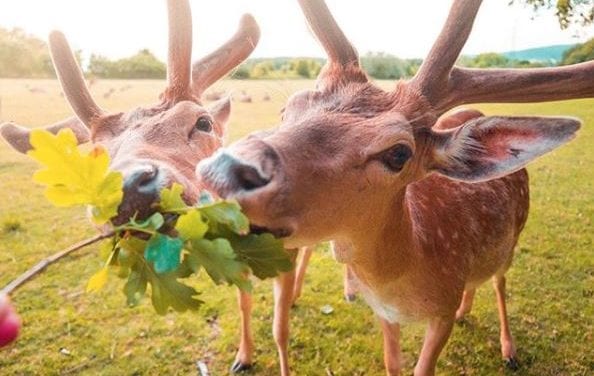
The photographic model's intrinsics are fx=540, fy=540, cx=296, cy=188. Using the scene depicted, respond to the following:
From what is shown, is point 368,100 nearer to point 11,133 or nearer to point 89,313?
point 11,133

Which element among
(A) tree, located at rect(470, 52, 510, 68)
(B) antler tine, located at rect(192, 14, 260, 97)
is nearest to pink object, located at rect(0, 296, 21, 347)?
(B) antler tine, located at rect(192, 14, 260, 97)

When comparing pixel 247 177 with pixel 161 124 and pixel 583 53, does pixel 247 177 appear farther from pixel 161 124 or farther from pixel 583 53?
pixel 583 53

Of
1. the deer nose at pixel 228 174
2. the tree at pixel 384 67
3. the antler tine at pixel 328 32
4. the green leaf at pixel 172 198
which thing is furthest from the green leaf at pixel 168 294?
the tree at pixel 384 67

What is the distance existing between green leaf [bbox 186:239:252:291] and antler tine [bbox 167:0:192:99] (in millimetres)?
2267

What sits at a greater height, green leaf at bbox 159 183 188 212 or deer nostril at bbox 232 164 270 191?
deer nostril at bbox 232 164 270 191

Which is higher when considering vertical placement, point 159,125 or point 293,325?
point 159,125

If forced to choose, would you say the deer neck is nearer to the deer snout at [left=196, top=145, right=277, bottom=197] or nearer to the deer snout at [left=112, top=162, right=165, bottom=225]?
the deer snout at [left=196, top=145, right=277, bottom=197]

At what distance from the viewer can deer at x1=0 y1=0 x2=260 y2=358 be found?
280cm

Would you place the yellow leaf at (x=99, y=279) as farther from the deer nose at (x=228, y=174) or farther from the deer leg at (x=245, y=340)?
the deer leg at (x=245, y=340)

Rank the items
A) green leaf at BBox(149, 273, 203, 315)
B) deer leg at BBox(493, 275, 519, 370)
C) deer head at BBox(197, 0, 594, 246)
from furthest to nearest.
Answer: deer leg at BBox(493, 275, 519, 370)
deer head at BBox(197, 0, 594, 246)
green leaf at BBox(149, 273, 203, 315)

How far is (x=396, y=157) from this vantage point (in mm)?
2676

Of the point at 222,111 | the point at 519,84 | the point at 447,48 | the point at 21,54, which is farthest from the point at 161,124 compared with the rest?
the point at 21,54

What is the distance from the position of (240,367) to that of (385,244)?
100 inches

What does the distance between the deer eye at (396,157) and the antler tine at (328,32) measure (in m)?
0.70
